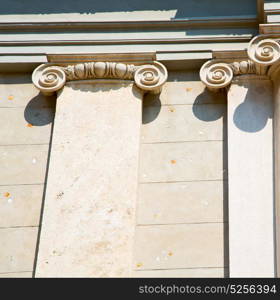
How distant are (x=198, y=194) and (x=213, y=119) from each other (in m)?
0.81

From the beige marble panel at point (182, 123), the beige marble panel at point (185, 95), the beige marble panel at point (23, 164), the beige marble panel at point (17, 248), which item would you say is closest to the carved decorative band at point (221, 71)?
the beige marble panel at point (185, 95)

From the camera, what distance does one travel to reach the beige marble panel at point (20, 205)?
877 cm

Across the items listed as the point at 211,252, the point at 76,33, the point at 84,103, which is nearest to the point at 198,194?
the point at 211,252

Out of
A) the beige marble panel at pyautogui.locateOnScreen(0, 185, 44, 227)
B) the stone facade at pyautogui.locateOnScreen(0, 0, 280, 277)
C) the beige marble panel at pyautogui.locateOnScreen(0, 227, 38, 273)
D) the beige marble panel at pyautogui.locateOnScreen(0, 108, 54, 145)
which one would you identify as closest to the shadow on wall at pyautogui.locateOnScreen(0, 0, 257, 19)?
the stone facade at pyautogui.locateOnScreen(0, 0, 280, 277)

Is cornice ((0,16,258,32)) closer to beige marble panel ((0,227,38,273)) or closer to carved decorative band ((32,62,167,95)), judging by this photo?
carved decorative band ((32,62,167,95))

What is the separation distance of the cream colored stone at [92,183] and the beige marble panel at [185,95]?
228 millimetres

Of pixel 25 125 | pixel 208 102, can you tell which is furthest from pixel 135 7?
pixel 25 125

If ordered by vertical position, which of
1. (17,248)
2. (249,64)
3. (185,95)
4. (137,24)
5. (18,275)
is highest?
(137,24)

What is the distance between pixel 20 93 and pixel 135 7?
55.6 inches

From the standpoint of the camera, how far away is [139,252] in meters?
8.50

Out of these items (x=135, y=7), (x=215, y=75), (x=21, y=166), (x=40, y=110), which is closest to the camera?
(x=21, y=166)

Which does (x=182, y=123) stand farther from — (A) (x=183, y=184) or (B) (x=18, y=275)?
(B) (x=18, y=275)

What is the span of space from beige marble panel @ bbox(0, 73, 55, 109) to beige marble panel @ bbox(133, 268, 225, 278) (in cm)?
203

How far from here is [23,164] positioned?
909cm
